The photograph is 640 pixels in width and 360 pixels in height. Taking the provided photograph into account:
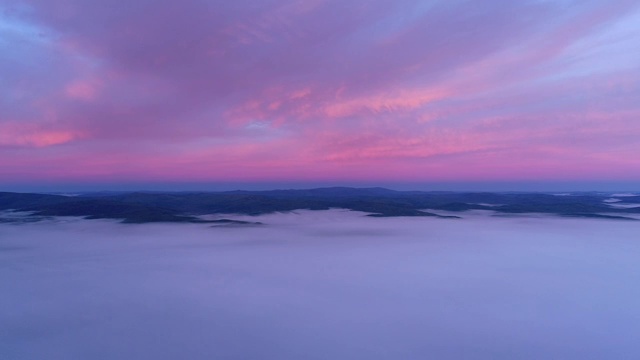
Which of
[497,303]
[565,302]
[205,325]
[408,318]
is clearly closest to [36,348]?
[205,325]

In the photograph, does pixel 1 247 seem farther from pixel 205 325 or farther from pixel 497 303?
pixel 497 303

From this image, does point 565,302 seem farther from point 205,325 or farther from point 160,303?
point 160,303

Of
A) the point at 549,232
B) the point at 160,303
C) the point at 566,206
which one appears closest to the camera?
the point at 160,303

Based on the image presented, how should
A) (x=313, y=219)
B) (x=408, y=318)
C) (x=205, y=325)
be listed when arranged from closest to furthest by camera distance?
(x=205, y=325)
(x=408, y=318)
(x=313, y=219)

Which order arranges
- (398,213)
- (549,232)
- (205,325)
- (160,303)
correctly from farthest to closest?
(398,213), (549,232), (160,303), (205,325)

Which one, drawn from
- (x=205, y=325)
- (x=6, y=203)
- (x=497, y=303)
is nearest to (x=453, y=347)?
(x=497, y=303)

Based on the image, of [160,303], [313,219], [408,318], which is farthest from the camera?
[313,219]

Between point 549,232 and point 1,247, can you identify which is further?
point 549,232

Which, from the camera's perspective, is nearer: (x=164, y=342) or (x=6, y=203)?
(x=164, y=342)

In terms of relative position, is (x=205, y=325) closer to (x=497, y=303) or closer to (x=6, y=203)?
(x=497, y=303)
